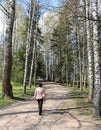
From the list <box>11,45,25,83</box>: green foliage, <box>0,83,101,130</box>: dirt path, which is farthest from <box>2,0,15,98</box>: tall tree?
<box>11,45,25,83</box>: green foliage

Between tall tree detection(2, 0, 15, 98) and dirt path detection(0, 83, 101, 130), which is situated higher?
tall tree detection(2, 0, 15, 98)

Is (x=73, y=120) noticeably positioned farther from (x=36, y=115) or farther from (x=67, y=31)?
(x=67, y=31)

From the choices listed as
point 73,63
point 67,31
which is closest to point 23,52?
point 67,31

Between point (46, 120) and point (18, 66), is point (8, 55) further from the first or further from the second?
point (18, 66)

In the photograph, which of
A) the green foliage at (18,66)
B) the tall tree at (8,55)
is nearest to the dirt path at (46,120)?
the tall tree at (8,55)

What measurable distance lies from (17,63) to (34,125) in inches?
1690

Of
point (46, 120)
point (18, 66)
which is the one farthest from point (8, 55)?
point (18, 66)

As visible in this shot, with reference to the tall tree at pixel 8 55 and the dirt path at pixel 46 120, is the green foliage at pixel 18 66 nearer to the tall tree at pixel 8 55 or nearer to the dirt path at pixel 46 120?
the tall tree at pixel 8 55

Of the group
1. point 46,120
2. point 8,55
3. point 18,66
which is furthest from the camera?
point 18,66

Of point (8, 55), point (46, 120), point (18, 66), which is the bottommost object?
point (46, 120)

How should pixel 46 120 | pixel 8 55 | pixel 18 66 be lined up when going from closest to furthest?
pixel 46 120 → pixel 8 55 → pixel 18 66

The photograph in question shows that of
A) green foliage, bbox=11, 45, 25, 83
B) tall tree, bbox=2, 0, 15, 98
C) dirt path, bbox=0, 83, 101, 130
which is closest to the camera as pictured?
dirt path, bbox=0, 83, 101, 130

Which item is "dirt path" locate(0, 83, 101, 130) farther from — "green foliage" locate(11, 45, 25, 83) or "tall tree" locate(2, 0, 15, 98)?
"green foliage" locate(11, 45, 25, 83)

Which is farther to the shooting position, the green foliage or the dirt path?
the green foliage
